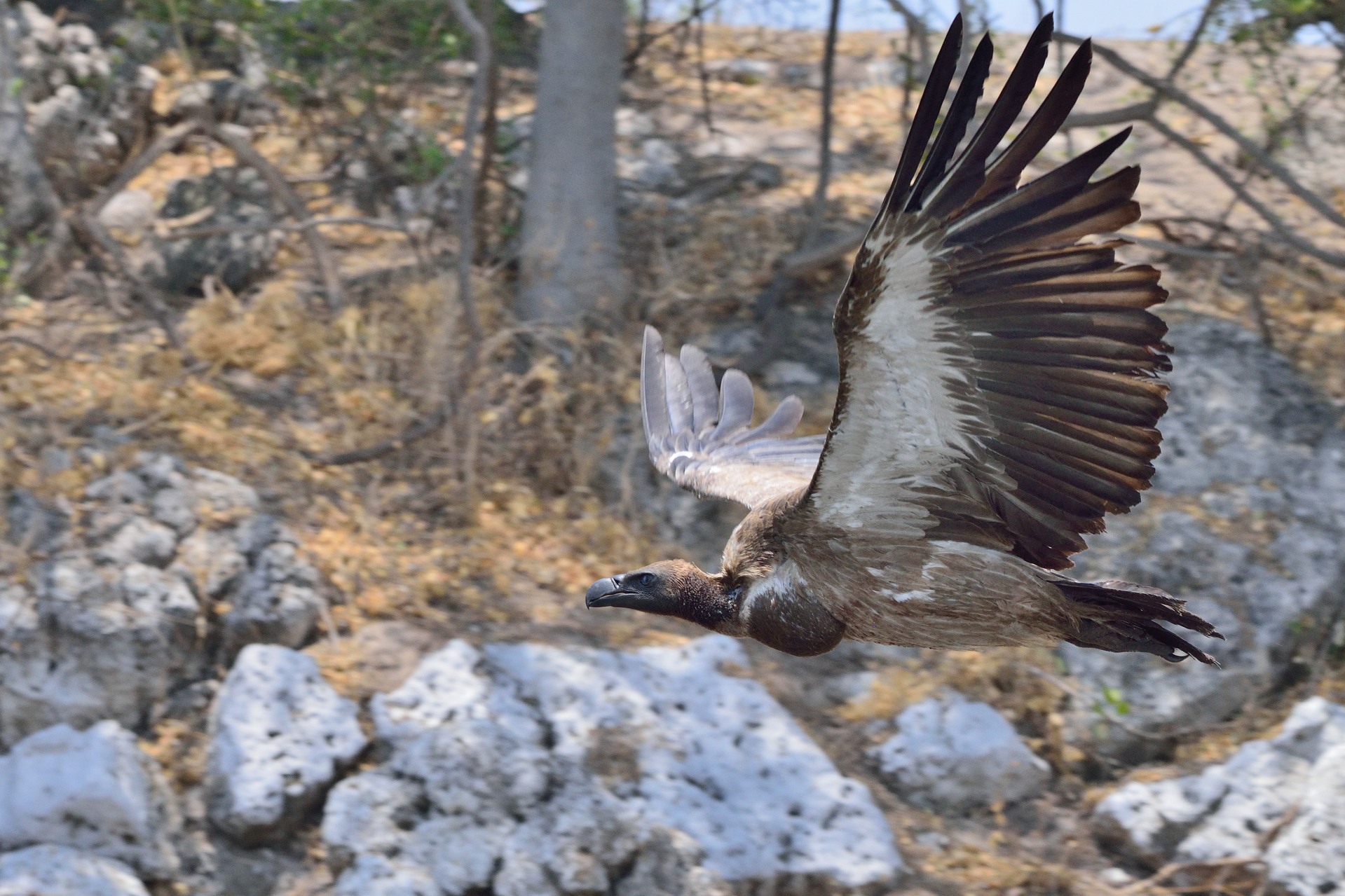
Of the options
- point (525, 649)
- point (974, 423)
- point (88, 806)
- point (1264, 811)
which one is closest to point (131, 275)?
point (525, 649)

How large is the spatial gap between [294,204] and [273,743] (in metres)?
4.18

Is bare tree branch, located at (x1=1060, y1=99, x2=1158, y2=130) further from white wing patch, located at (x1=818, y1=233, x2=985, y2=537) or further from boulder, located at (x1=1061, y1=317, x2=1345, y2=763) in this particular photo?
white wing patch, located at (x1=818, y1=233, x2=985, y2=537)

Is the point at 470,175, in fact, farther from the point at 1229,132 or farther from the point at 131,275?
the point at 1229,132

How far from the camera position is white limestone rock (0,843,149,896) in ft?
15.4

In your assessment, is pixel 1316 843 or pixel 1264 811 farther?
pixel 1264 811

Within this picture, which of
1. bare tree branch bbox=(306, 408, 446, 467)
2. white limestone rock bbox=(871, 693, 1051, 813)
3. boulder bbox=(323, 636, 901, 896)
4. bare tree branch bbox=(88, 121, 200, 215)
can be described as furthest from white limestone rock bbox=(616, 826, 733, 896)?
bare tree branch bbox=(88, 121, 200, 215)

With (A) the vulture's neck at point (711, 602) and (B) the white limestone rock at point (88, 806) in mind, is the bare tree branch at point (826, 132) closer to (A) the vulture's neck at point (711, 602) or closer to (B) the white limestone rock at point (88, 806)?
(A) the vulture's neck at point (711, 602)

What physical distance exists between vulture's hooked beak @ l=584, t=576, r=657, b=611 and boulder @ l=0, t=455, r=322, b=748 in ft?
8.18

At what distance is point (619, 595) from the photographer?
401 cm

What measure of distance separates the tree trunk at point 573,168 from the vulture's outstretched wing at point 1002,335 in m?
5.17

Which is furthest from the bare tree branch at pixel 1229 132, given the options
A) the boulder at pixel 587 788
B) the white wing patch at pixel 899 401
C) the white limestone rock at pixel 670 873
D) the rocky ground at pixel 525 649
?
the white limestone rock at pixel 670 873

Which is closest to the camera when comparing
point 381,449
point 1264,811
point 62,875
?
point 62,875

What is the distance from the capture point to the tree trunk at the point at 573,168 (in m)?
8.27

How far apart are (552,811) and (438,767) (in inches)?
19.8
